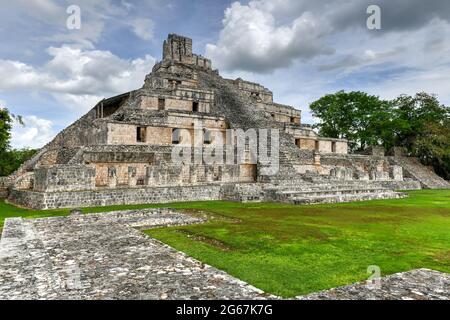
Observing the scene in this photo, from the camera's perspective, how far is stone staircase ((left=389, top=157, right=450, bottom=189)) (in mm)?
32781

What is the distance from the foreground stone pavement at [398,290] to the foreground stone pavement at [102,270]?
1.01m

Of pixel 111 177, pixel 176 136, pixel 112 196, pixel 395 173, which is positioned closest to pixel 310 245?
pixel 112 196

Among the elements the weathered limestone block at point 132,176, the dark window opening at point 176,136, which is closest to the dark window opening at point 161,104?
the dark window opening at point 176,136

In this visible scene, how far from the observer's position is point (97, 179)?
18.1 metres

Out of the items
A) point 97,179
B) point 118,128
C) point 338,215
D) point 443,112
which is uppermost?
point 443,112

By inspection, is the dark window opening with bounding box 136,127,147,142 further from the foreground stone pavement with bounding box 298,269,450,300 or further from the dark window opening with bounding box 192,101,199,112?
the foreground stone pavement with bounding box 298,269,450,300

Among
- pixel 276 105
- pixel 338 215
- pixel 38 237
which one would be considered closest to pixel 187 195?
pixel 338 215

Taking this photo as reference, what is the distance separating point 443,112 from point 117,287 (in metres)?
43.5

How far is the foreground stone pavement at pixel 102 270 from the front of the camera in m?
4.34

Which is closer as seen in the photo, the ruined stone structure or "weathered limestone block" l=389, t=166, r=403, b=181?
the ruined stone structure

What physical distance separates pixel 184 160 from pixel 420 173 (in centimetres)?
2651

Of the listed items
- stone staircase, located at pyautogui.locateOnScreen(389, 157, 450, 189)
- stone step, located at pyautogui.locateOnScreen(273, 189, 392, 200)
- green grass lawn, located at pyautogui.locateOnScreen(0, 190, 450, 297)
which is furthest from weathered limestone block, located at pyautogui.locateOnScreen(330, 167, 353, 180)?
stone staircase, located at pyautogui.locateOnScreen(389, 157, 450, 189)

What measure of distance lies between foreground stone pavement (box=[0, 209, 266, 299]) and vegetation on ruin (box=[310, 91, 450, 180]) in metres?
37.8
